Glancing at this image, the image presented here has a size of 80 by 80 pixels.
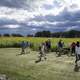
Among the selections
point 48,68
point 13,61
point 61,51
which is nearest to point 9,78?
point 48,68

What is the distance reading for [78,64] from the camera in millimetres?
28453

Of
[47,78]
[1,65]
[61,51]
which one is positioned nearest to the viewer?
[47,78]

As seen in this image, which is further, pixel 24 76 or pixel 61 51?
pixel 61 51

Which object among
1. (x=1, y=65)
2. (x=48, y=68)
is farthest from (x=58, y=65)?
(x=1, y=65)

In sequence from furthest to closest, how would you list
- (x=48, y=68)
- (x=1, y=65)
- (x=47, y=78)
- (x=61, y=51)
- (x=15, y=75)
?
(x=61, y=51)
(x=1, y=65)
(x=48, y=68)
(x=15, y=75)
(x=47, y=78)

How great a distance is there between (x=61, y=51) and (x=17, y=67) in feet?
30.9

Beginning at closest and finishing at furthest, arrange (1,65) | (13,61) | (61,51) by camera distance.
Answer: (1,65) → (13,61) → (61,51)

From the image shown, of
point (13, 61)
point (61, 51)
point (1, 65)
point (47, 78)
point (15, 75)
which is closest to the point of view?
point (47, 78)

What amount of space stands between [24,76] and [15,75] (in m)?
1.02

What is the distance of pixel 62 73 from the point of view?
25.9 m

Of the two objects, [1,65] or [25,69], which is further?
[1,65]

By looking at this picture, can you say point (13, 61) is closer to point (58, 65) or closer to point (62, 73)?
point (58, 65)

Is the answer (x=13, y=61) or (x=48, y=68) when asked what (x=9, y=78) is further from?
(x=13, y=61)

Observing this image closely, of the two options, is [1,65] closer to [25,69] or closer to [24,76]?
[25,69]
